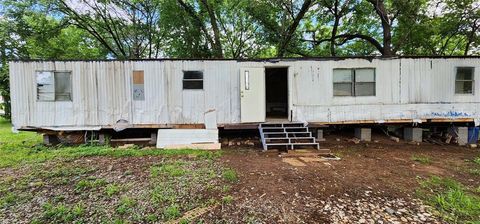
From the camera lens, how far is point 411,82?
841 cm

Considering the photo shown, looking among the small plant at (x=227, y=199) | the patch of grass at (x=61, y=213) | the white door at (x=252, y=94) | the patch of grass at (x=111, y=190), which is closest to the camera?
the patch of grass at (x=61, y=213)

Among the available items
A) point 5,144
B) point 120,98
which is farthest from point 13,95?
point 120,98

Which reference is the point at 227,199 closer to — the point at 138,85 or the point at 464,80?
the point at 138,85

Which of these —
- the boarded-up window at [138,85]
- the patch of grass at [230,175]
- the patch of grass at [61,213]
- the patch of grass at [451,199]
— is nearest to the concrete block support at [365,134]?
the patch of grass at [451,199]

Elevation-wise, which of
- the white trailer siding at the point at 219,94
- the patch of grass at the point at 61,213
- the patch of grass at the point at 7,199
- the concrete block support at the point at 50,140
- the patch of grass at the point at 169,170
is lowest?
the patch of grass at the point at 61,213

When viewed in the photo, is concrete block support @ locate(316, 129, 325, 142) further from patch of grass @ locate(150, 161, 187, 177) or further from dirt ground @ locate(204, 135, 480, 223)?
patch of grass @ locate(150, 161, 187, 177)

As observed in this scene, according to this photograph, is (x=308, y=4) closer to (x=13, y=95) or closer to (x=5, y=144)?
(x=13, y=95)

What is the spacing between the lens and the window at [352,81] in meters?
8.37

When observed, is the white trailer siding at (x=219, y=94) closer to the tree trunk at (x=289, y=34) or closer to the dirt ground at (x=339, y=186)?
the dirt ground at (x=339, y=186)

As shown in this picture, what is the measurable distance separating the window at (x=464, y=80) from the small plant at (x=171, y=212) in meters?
10.0

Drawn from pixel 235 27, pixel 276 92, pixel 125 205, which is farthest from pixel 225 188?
pixel 235 27

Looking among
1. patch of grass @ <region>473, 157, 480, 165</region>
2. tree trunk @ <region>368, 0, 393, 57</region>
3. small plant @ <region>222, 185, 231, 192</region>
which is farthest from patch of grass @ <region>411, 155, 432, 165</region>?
tree trunk @ <region>368, 0, 393, 57</region>

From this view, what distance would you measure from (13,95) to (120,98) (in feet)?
10.3

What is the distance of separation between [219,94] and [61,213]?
5442 millimetres
